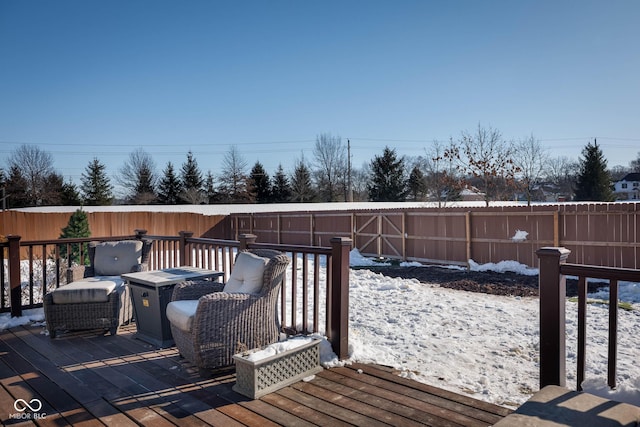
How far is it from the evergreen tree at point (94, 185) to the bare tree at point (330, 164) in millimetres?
14069

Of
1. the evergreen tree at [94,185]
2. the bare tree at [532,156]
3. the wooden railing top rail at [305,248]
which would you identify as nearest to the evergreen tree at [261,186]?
the evergreen tree at [94,185]

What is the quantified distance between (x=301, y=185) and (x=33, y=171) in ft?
53.3

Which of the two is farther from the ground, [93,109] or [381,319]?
[93,109]

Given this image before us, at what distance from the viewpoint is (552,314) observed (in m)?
2.25

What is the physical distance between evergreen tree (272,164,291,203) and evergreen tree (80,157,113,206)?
1060 cm

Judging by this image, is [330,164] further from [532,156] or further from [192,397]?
[192,397]

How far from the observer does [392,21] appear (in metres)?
7.43

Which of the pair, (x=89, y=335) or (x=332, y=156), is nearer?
(x=89, y=335)

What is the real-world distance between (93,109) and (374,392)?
1649 cm

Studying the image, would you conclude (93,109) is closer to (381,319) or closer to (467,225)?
(467,225)

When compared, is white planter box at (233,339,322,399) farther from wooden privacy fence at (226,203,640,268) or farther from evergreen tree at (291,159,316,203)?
evergreen tree at (291,159,316,203)

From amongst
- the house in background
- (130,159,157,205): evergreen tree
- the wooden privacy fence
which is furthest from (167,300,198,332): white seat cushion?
the house in background

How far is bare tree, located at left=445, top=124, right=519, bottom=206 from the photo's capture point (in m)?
15.2

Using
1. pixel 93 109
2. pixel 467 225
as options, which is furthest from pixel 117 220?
pixel 467 225
